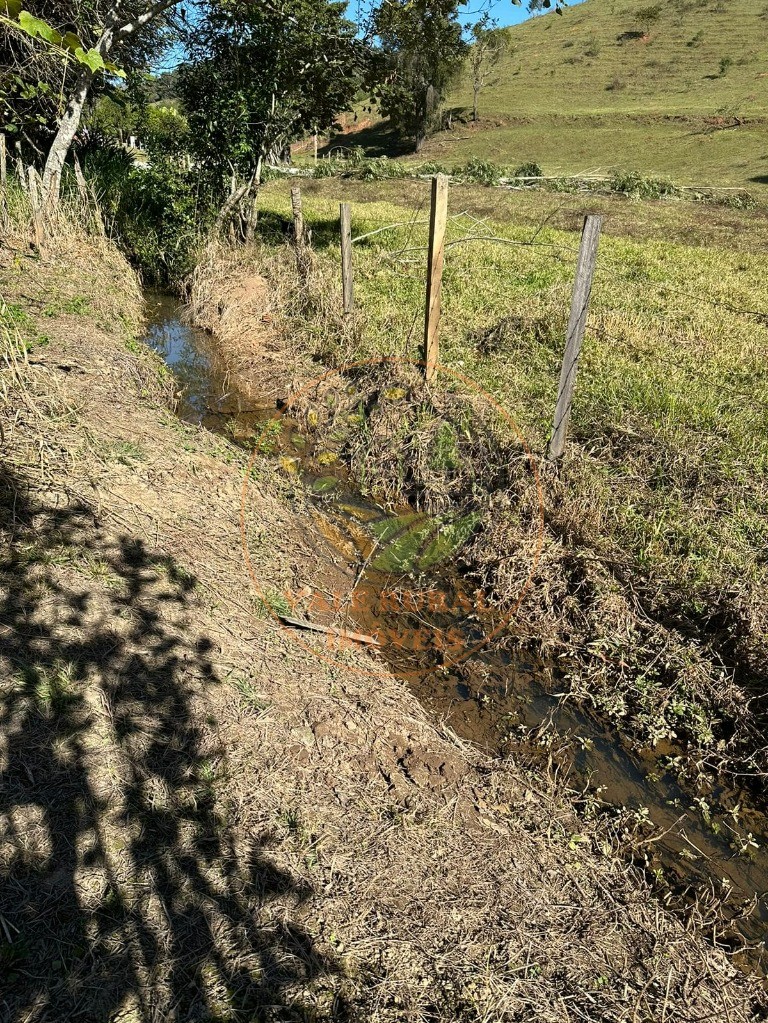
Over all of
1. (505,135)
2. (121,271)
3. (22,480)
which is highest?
(505,135)

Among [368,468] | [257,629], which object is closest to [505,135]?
[368,468]

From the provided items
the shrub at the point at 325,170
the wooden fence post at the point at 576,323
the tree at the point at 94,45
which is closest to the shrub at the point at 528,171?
the shrub at the point at 325,170

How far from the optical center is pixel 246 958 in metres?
2.03

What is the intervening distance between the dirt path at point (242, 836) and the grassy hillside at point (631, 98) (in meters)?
28.7

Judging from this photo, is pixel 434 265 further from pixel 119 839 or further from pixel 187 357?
pixel 119 839

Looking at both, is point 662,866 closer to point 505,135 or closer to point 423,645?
point 423,645

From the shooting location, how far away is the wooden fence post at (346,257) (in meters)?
7.37

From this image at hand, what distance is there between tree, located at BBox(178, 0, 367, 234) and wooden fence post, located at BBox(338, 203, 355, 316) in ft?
14.6

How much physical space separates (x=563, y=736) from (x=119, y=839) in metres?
2.50

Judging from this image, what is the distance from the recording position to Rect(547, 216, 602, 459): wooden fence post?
4371mm

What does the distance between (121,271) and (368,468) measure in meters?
6.45

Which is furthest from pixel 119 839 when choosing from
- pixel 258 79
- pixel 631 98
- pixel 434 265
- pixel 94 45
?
pixel 631 98

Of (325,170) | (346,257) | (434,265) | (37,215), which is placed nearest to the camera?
(434,265)

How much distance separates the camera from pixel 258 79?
10125 millimetres
